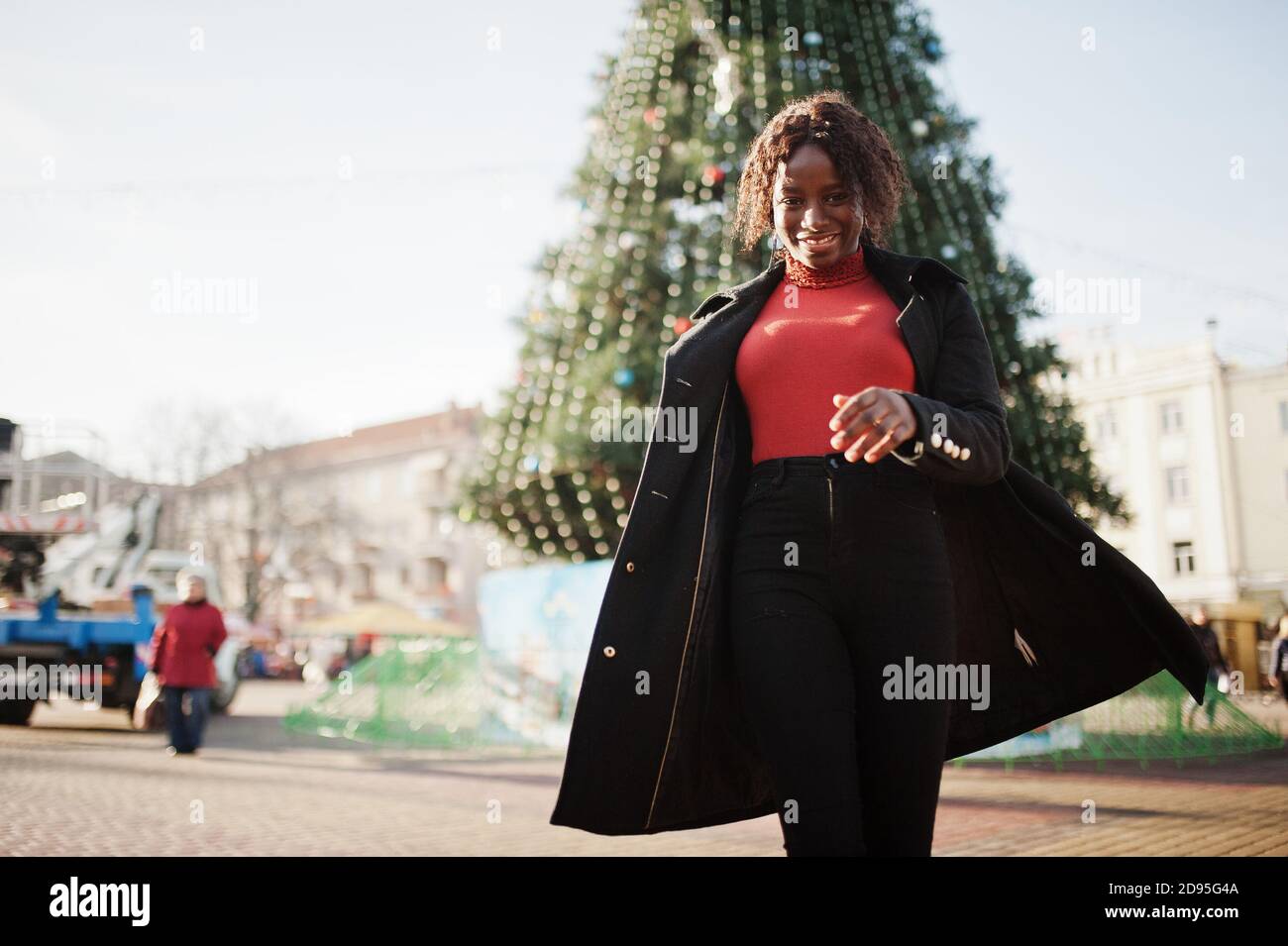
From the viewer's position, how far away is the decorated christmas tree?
473 inches

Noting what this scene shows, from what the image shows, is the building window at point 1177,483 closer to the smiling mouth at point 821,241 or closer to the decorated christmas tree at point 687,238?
the decorated christmas tree at point 687,238

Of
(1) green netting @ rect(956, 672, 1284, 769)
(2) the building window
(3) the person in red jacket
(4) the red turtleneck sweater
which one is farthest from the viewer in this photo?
(2) the building window

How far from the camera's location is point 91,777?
28.0ft

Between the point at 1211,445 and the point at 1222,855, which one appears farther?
the point at 1211,445

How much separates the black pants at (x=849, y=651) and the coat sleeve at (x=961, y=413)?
0.42ft

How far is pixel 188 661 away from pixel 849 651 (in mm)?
9669

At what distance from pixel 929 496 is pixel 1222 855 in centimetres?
347

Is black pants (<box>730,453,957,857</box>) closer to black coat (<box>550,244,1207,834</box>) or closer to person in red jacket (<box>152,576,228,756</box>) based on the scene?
black coat (<box>550,244,1207,834</box>)

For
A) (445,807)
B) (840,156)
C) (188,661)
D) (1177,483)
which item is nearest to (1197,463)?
(1177,483)

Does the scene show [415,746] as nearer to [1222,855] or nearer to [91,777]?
[91,777]

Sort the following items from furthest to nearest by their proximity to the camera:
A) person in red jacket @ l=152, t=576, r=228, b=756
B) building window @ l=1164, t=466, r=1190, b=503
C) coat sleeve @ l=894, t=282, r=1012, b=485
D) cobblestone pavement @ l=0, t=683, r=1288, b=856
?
1. building window @ l=1164, t=466, r=1190, b=503
2. person in red jacket @ l=152, t=576, r=228, b=756
3. cobblestone pavement @ l=0, t=683, r=1288, b=856
4. coat sleeve @ l=894, t=282, r=1012, b=485

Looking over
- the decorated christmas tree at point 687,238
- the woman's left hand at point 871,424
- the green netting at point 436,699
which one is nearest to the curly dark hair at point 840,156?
the woman's left hand at point 871,424

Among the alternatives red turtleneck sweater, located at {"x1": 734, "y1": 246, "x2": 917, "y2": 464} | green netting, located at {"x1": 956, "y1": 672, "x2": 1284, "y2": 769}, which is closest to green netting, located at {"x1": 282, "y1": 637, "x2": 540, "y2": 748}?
green netting, located at {"x1": 956, "y1": 672, "x2": 1284, "y2": 769}
